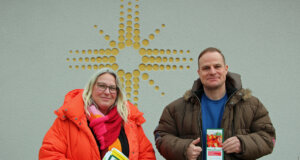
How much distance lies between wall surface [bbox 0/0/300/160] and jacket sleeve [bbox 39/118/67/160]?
1722 mm

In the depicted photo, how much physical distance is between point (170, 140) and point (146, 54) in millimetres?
1926

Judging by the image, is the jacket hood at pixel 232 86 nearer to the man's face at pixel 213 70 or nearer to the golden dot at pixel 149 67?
the man's face at pixel 213 70

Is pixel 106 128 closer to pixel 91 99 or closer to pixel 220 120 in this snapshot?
pixel 91 99

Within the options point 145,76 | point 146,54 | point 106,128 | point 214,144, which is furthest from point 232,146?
point 146,54

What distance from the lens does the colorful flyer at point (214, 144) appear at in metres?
1.40

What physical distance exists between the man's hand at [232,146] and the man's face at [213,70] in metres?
0.36

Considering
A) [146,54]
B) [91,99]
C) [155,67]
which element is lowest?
[91,99]

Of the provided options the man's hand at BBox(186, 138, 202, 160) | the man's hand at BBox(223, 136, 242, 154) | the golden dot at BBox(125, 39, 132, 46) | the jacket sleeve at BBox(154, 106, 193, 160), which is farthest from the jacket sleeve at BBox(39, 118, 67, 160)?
the golden dot at BBox(125, 39, 132, 46)

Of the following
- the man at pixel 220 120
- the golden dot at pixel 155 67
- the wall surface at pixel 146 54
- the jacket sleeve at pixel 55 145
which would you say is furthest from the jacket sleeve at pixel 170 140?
the golden dot at pixel 155 67

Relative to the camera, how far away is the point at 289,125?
3105 mm

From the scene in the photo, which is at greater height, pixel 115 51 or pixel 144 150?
pixel 115 51

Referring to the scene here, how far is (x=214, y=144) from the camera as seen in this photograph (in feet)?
4.64

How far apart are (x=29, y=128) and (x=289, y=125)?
370 centimetres

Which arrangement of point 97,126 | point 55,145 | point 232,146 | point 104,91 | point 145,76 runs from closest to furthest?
1. point 232,146
2. point 55,145
3. point 97,126
4. point 104,91
5. point 145,76
